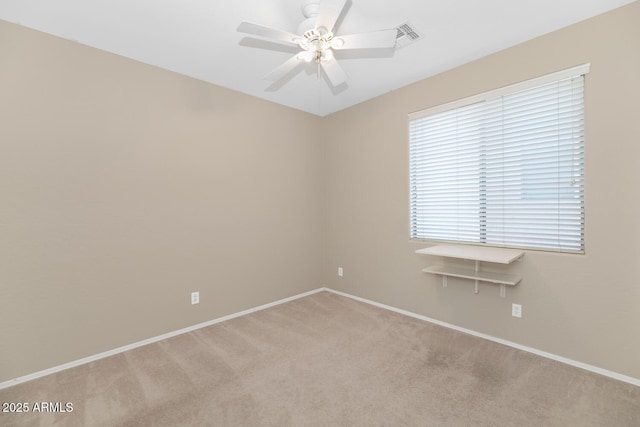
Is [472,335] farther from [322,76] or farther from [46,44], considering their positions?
[46,44]

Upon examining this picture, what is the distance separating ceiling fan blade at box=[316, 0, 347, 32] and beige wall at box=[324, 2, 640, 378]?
1798 millimetres

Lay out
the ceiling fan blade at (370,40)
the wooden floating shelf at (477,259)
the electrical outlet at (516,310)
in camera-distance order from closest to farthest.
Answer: the ceiling fan blade at (370,40), the wooden floating shelf at (477,259), the electrical outlet at (516,310)

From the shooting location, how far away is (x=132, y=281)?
8.39 feet

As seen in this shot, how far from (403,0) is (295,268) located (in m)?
3.19

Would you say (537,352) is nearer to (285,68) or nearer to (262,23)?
(285,68)

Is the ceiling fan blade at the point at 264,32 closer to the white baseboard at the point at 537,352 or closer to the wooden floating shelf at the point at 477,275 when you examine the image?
the wooden floating shelf at the point at 477,275

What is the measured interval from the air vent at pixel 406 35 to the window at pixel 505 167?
2.84 ft

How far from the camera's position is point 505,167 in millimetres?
2545

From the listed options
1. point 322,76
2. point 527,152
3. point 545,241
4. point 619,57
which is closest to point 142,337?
point 322,76

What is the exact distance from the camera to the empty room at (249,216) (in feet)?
6.22

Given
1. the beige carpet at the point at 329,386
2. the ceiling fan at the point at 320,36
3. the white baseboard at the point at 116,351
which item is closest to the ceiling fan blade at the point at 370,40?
the ceiling fan at the point at 320,36

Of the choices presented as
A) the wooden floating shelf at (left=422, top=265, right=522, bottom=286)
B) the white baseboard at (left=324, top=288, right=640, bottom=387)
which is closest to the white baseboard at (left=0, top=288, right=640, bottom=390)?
the white baseboard at (left=324, top=288, right=640, bottom=387)

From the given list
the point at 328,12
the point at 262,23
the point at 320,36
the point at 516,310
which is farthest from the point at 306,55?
the point at 516,310

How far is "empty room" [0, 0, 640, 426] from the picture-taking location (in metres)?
1.90
